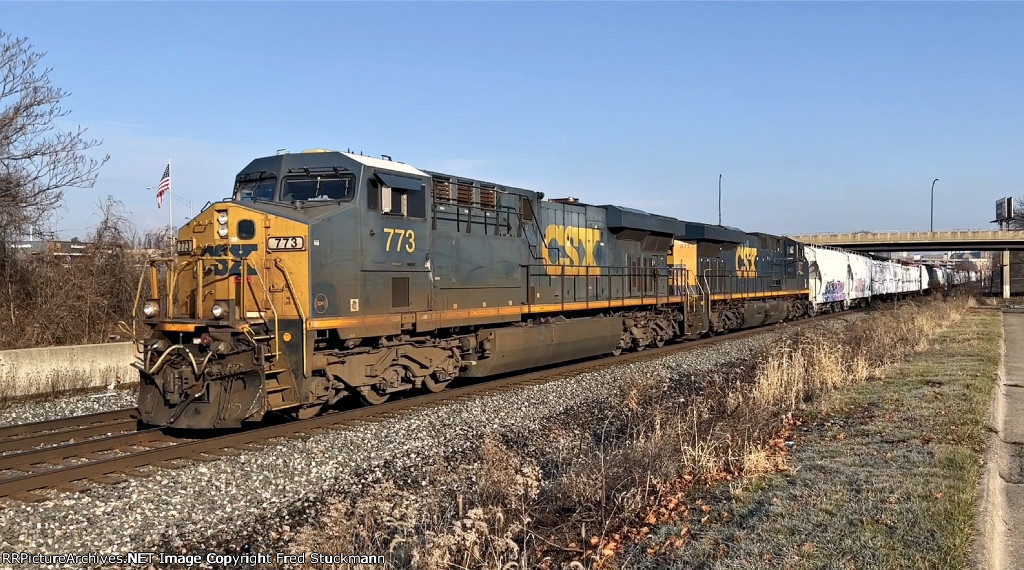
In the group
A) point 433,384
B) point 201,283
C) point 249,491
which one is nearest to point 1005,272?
Result: point 433,384

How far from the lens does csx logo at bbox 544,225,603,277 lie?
14.8 metres

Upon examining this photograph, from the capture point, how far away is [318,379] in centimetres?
925

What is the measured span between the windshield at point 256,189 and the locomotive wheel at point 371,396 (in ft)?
9.82

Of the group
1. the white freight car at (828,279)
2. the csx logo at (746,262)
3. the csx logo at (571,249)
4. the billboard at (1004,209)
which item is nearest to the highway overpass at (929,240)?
the billboard at (1004,209)

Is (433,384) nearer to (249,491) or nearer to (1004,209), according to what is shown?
A: (249,491)

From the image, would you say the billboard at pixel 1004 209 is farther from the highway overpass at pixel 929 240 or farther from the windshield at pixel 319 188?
the windshield at pixel 319 188

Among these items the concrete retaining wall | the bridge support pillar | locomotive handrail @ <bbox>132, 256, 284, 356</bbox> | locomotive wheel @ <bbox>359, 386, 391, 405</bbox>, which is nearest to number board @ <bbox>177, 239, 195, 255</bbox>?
locomotive handrail @ <bbox>132, 256, 284, 356</bbox>

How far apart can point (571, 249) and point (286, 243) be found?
780 centimetres

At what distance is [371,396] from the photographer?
1041 centimetres

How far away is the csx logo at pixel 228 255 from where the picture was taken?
9188mm

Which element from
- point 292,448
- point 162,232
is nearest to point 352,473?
point 292,448

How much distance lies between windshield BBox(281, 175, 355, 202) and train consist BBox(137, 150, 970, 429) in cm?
2

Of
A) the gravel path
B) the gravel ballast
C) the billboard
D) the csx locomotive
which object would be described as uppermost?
the billboard

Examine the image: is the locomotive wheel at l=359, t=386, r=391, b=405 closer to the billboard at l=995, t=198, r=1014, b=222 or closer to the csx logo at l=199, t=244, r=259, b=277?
the csx logo at l=199, t=244, r=259, b=277
